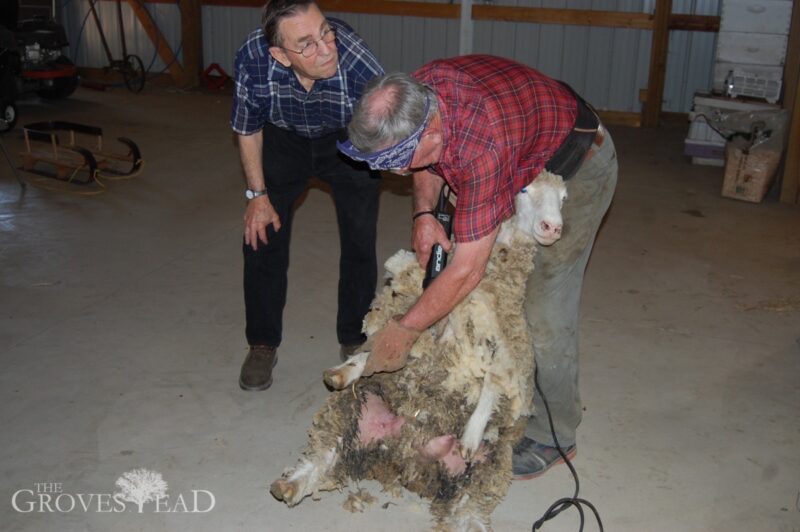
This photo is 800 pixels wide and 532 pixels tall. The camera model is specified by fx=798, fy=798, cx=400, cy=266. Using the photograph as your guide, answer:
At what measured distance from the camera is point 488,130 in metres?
2.13

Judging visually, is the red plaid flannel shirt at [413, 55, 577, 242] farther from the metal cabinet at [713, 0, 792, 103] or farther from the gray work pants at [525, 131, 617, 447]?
the metal cabinet at [713, 0, 792, 103]

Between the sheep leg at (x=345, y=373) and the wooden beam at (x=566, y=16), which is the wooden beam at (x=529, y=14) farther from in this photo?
the sheep leg at (x=345, y=373)

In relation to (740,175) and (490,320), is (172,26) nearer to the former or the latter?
(740,175)

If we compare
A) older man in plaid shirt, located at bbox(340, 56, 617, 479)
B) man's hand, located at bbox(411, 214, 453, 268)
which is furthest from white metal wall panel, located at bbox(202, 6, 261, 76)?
older man in plaid shirt, located at bbox(340, 56, 617, 479)

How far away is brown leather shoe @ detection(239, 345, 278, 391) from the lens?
3.44 m

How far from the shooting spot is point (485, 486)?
101 inches

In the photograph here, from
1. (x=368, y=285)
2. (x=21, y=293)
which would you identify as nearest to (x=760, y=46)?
(x=368, y=285)

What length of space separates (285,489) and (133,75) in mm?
9279

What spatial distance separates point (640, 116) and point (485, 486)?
7581 mm

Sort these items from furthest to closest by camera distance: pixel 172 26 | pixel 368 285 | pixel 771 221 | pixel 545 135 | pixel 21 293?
pixel 172 26 < pixel 771 221 < pixel 21 293 < pixel 368 285 < pixel 545 135

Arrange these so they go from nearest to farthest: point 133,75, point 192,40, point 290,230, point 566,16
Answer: point 290,230
point 566,16
point 133,75
point 192,40

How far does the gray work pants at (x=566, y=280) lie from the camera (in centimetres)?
259

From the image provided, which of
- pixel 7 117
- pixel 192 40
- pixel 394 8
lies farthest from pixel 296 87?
pixel 192 40

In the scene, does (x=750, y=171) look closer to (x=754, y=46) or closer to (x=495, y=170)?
(x=754, y=46)
